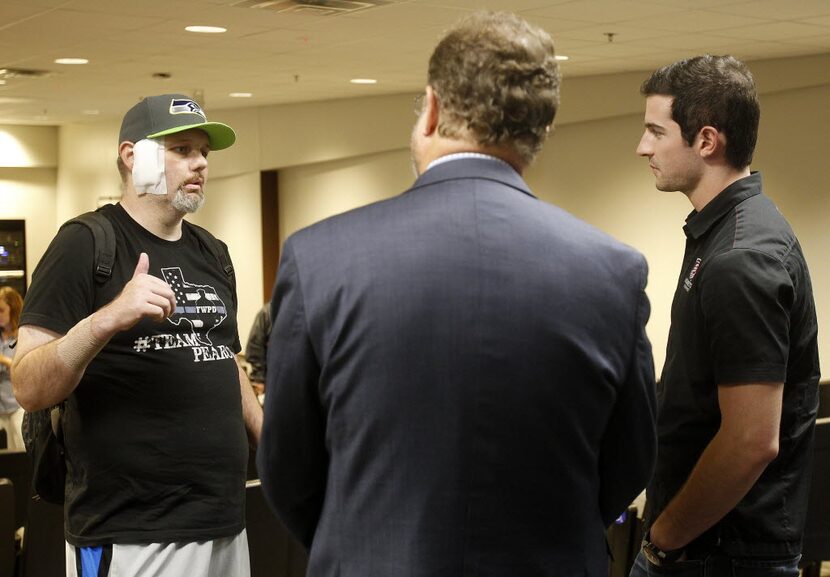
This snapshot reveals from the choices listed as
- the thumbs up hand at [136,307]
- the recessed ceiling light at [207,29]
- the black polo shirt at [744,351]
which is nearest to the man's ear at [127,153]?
the thumbs up hand at [136,307]

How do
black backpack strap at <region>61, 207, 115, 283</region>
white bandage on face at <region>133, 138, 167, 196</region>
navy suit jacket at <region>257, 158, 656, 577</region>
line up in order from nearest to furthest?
navy suit jacket at <region>257, 158, 656, 577</region> → black backpack strap at <region>61, 207, 115, 283</region> → white bandage on face at <region>133, 138, 167, 196</region>

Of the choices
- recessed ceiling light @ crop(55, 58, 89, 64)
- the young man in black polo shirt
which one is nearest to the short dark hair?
the young man in black polo shirt

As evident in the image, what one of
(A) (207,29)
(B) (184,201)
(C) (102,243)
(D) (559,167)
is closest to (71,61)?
(A) (207,29)

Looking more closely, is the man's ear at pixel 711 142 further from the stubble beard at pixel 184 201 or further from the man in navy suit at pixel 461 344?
the stubble beard at pixel 184 201

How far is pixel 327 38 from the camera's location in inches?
324

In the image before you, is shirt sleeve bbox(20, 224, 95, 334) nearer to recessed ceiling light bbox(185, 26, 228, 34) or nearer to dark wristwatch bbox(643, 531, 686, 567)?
dark wristwatch bbox(643, 531, 686, 567)

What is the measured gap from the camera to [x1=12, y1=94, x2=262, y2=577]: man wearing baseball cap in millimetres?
2320

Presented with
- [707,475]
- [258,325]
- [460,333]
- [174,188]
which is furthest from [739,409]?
[258,325]

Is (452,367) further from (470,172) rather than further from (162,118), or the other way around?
(162,118)

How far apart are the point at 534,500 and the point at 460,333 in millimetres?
269

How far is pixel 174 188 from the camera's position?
2557 millimetres

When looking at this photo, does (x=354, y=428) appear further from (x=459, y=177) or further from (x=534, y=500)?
(x=459, y=177)

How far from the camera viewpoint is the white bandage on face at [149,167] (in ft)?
8.32

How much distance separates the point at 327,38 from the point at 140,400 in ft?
20.5
